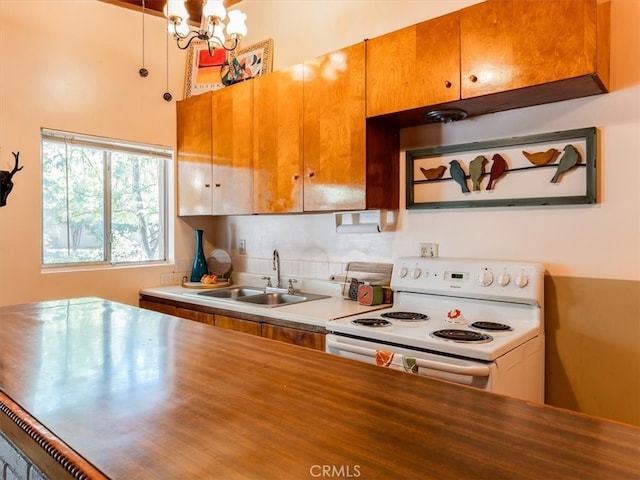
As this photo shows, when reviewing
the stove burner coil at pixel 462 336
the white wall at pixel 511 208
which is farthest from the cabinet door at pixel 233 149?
the stove burner coil at pixel 462 336

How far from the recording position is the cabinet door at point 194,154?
338cm

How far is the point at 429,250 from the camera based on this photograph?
255 centimetres

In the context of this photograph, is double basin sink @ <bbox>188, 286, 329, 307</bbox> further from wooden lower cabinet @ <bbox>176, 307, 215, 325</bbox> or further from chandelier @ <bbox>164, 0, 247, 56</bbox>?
chandelier @ <bbox>164, 0, 247, 56</bbox>

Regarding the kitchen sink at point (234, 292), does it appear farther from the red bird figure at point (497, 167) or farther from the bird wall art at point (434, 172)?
the red bird figure at point (497, 167)

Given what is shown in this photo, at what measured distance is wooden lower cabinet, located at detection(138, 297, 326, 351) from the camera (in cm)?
222

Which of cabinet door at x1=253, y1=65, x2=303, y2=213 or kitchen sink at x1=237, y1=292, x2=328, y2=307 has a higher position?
cabinet door at x1=253, y1=65, x2=303, y2=213

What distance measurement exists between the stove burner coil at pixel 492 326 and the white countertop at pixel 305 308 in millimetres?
599

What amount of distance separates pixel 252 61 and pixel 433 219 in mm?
1893

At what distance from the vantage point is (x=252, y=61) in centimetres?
336

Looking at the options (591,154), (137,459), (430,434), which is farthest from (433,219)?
(137,459)

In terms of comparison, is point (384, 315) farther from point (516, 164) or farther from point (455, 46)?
point (455, 46)

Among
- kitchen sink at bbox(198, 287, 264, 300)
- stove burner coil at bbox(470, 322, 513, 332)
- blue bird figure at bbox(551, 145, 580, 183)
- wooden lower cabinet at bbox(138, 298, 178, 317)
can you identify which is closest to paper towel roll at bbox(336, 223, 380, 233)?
kitchen sink at bbox(198, 287, 264, 300)

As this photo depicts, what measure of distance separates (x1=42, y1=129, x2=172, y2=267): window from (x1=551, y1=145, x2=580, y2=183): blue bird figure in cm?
284

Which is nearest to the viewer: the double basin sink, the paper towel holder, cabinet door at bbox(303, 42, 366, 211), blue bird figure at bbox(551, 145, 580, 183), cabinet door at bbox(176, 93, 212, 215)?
blue bird figure at bbox(551, 145, 580, 183)
